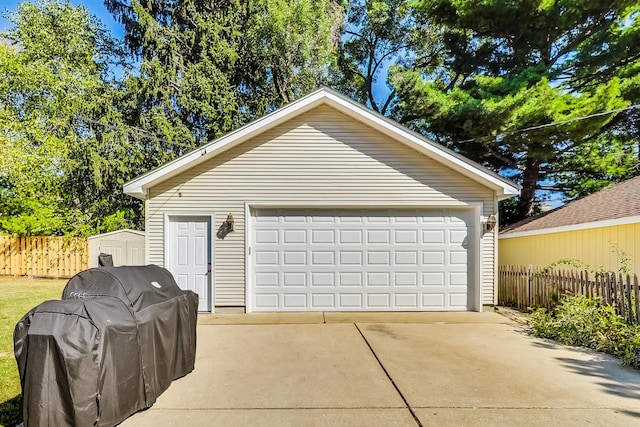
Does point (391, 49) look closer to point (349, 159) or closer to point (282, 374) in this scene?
point (349, 159)

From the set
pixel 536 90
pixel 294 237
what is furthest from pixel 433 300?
pixel 536 90

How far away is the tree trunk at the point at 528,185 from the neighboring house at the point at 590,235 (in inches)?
177

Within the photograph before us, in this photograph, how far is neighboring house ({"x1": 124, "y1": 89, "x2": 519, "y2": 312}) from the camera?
752 centimetres

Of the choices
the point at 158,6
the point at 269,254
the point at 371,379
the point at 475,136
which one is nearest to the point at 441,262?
the point at 269,254

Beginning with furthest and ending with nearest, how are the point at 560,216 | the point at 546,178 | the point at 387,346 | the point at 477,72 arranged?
the point at 546,178 → the point at 477,72 → the point at 560,216 → the point at 387,346

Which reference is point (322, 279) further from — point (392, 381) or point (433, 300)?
point (392, 381)

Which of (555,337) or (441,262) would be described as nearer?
(555,337)

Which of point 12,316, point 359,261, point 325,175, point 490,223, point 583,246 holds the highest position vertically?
point 325,175

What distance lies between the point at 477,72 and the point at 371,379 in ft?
46.5

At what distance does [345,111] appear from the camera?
761 cm

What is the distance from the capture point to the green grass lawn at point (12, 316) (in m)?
3.47

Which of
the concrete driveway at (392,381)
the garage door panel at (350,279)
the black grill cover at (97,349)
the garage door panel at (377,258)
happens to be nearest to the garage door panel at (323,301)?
the garage door panel at (350,279)

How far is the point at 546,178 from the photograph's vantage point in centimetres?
1572

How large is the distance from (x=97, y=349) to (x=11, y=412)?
1651 millimetres
